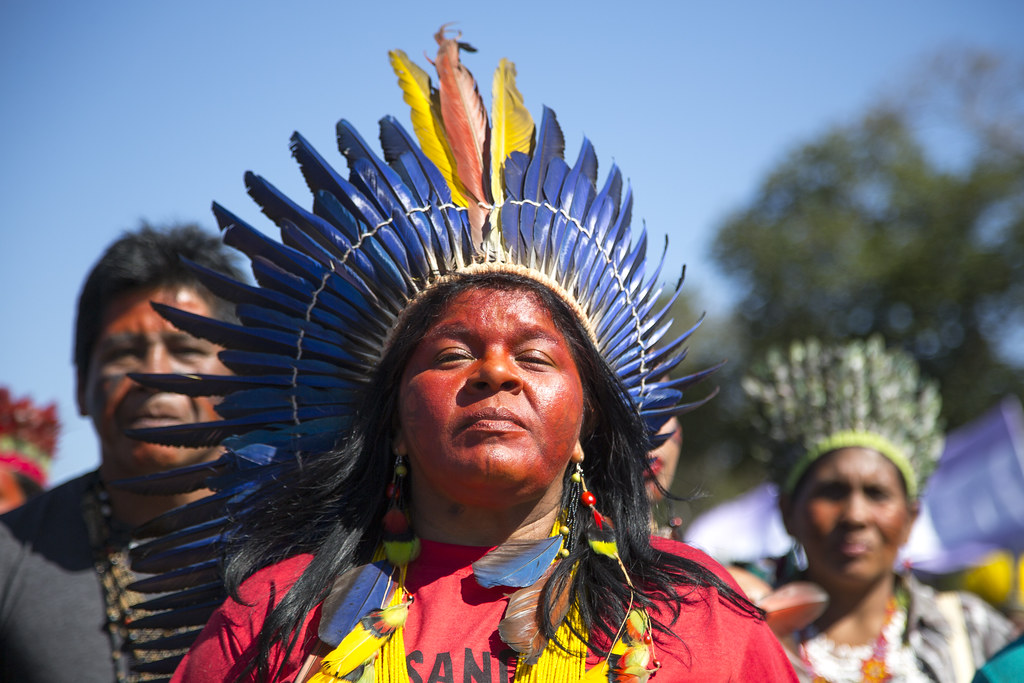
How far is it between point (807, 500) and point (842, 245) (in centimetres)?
1991

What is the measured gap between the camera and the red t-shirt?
210 cm

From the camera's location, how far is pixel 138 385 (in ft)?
10.6

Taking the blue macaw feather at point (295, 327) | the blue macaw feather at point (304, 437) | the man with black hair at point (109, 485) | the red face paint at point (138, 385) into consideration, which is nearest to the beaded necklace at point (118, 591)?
the man with black hair at point (109, 485)

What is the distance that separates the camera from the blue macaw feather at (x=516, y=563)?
7.24 feet

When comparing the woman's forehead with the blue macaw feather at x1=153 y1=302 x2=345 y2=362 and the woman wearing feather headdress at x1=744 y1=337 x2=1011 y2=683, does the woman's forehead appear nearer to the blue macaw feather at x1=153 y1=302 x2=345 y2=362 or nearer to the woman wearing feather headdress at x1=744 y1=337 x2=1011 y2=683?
the woman wearing feather headdress at x1=744 y1=337 x2=1011 y2=683

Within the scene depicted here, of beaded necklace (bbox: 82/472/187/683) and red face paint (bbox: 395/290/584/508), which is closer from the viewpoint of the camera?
red face paint (bbox: 395/290/584/508)

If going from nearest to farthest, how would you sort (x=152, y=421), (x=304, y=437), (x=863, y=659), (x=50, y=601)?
(x=304, y=437) < (x=50, y=601) < (x=152, y=421) < (x=863, y=659)

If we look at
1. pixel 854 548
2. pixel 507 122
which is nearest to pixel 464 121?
pixel 507 122

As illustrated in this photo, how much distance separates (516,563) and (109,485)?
1.43m

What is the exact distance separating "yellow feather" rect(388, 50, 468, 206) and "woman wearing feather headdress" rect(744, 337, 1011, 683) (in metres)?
2.13

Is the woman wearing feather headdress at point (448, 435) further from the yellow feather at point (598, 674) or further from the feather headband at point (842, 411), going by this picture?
the feather headband at point (842, 411)

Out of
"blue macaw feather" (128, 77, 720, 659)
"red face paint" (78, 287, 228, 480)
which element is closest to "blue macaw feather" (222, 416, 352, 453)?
"blue macaw feather" (128, 77, 720, 659)

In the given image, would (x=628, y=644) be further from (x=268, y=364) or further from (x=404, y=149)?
(x=404, y=149)

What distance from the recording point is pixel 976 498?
30.4 ft
